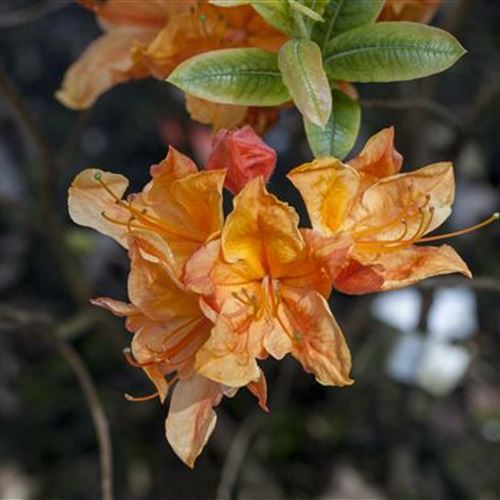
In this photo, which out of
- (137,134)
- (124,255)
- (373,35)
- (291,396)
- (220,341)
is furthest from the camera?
(137,134)

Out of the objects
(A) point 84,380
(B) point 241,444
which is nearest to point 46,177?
(A) point 84,380

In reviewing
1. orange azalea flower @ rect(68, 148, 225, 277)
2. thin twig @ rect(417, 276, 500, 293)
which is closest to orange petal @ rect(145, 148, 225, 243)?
orange azalea flower @ rect(68, 148, 225, 277)

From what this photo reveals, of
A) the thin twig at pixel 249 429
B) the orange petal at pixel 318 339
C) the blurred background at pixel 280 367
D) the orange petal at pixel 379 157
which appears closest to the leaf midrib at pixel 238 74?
the orange petal at pixel 379 157

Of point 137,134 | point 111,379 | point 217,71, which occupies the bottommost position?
point 111,379

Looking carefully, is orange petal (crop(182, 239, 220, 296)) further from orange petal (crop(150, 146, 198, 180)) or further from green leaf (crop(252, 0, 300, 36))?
green leaf (crop(252, 0, 300, 36))

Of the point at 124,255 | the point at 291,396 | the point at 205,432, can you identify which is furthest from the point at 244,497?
the point at 205,432

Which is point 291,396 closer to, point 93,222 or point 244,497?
point 244,497

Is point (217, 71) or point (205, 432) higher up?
point (217, 71)
